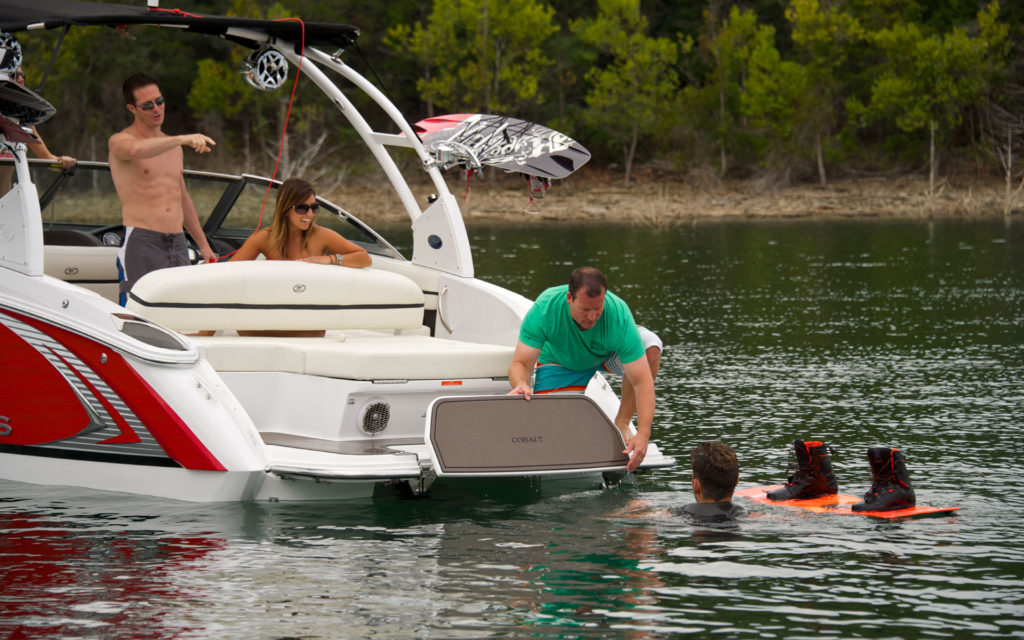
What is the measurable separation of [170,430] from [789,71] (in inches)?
1659

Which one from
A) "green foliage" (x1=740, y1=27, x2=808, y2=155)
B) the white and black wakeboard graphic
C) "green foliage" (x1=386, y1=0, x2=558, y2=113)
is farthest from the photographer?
"green foliage" (x1=386, y1=0, x2=558, y2=113)

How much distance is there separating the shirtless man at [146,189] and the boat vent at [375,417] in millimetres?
1811

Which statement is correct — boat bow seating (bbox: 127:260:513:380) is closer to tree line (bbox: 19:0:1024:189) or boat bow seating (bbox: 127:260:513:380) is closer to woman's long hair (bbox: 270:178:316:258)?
woman's long hair (bbox: 270:178:316:258)

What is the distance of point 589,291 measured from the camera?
6.59 metres

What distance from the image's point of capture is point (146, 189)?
788 centimetres

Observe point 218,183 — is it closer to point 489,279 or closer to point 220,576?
point 220,576

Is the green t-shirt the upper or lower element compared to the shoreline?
lower

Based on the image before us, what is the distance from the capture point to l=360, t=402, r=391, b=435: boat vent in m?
6.76

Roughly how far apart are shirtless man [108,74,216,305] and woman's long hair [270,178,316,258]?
572 mm

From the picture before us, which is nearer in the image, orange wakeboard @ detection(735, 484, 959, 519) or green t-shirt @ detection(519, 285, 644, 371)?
orange wakeboard @ detection(735, 484, 959, 519)

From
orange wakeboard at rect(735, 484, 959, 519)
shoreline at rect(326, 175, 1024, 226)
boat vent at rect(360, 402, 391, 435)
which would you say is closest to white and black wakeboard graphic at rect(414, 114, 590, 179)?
boat vent at rect(360, 402, 391, 435)

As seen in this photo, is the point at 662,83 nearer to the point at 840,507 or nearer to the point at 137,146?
the point at 137,146

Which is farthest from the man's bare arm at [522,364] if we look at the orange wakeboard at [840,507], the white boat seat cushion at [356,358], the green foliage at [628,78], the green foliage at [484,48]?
the green foliage at [628,78]

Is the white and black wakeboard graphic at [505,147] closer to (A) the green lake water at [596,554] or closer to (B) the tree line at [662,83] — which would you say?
(A) the green lake water at [596,554]
